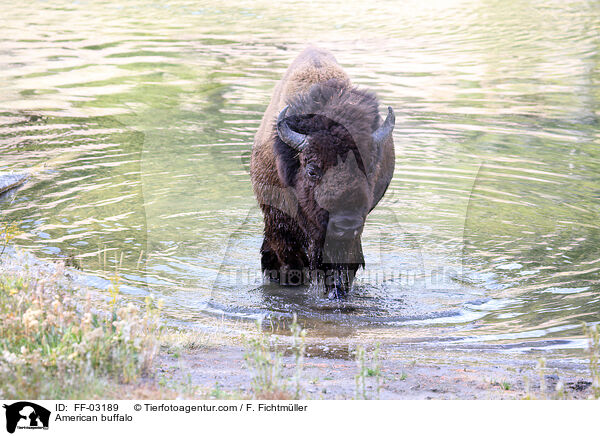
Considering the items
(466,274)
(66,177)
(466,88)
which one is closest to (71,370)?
(466,274)

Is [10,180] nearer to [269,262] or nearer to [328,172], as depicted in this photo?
[269,262]

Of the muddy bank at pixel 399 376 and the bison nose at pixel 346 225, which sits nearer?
the muddy bank at pixel 399 376

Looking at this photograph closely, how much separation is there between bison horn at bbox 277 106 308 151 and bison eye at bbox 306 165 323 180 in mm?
220

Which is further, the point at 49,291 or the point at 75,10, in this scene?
the point at 75,10

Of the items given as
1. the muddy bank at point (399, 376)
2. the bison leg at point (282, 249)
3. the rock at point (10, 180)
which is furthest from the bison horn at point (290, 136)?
the rock at point (10, 180)

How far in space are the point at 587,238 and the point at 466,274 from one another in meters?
1.81

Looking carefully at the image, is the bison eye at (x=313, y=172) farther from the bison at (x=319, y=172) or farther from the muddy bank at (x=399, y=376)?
the muddy bank at (x=399, y=376)

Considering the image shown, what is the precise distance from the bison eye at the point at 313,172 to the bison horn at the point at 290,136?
0.22 metres

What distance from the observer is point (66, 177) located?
37.0ft

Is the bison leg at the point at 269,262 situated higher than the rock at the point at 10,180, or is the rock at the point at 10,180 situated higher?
the rock at the point at 10,180

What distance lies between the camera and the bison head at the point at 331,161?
6707 millimetres

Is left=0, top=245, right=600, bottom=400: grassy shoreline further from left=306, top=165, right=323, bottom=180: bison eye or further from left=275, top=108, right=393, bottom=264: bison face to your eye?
left=306, top=165, right=323, bottom=180: bison eye

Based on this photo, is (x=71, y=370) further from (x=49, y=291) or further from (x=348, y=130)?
(x=348, y=130)

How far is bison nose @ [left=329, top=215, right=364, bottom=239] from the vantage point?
6.67 metres
